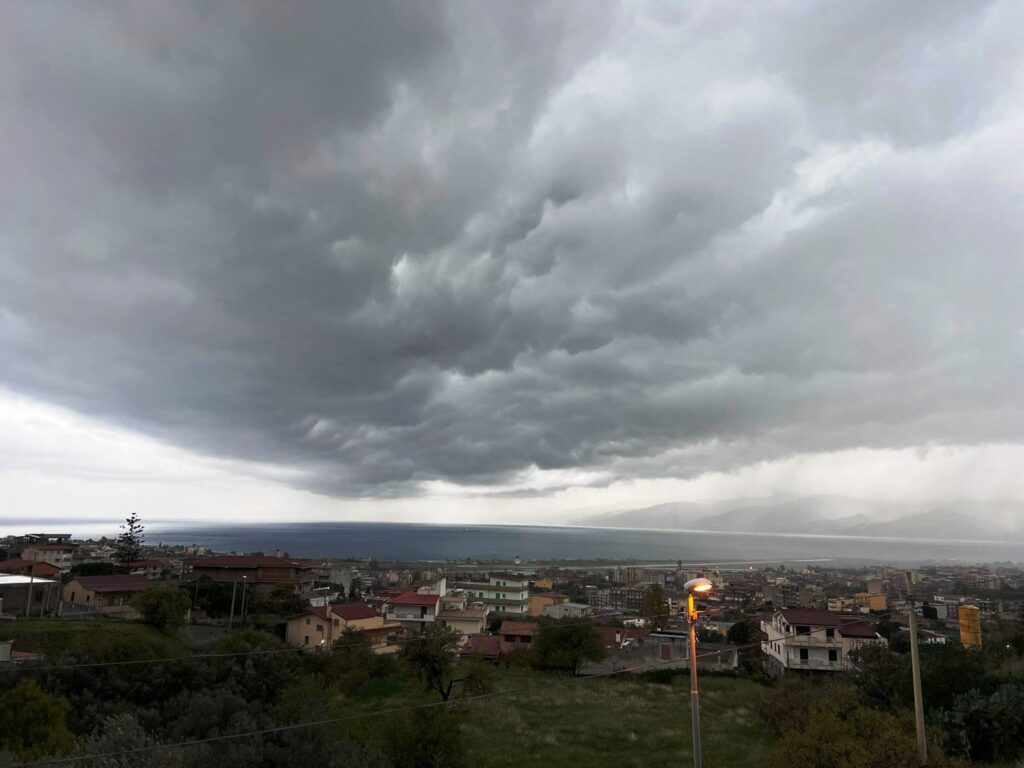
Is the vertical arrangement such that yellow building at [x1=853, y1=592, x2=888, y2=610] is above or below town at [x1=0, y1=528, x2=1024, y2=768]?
below

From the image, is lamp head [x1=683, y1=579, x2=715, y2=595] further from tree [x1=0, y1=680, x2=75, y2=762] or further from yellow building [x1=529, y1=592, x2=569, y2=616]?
yellow building [x1=529, y1=592, x2=569, y2=616]

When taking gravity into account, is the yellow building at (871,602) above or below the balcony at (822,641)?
below

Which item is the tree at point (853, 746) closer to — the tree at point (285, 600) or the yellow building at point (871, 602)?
the tree at point (285, 600)

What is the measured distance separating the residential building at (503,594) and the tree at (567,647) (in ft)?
118

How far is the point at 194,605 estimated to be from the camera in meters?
50.6

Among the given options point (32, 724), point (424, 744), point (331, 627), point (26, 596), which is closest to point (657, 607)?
point (331, 627)

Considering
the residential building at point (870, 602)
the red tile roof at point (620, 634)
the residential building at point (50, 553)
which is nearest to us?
the red tile roof at point (620, 634)

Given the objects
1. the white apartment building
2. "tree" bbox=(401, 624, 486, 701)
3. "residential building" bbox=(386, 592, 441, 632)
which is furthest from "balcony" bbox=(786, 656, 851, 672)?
"residential building" bbox=(386, 592, 441, 632)

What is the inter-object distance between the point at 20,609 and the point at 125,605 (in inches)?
267

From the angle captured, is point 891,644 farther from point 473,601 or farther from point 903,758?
point 473,601

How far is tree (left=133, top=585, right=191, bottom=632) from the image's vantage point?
3716 centimetres

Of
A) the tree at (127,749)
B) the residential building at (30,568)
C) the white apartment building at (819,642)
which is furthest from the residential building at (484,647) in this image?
the residential building at (30,568)

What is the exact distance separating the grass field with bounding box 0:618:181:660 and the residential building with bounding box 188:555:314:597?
24.8 metres

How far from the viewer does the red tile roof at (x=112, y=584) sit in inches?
1874
